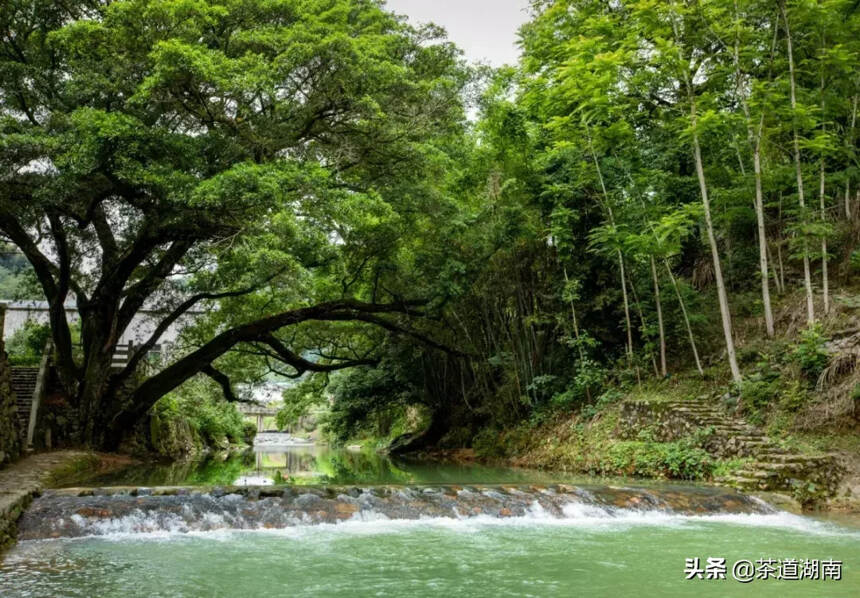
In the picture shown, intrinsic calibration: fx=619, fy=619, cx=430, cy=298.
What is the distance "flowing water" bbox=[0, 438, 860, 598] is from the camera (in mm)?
4211

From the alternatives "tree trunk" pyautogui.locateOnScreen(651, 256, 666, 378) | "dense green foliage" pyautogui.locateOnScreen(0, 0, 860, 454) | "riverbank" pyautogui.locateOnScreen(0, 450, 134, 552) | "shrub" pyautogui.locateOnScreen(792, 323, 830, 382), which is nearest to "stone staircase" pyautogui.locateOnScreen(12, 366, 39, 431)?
"dense green foliage" pyautogui.locateOnScreen(0, 0, 860, 454)

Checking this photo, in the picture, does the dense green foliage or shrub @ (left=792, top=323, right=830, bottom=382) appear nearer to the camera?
shrub @ (left=792, top=323, right=830, bottom=382)

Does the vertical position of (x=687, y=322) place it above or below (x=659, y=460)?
above

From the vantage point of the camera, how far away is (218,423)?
2516 centimetres

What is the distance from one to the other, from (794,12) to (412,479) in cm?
993

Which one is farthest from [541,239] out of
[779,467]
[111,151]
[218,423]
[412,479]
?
[218,423]

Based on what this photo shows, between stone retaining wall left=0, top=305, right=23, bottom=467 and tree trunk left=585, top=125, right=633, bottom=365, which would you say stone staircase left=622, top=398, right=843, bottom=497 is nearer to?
tree trunk left=585, top=125, right=633, bottom=365

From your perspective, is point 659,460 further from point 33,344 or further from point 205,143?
point 33,344

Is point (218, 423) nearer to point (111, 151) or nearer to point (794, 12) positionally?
point (111, 151)

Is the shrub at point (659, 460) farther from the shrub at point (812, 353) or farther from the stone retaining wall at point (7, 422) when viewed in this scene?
the stone retaining wall at point (7, 422)

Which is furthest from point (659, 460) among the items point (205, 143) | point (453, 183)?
point (205, 143)

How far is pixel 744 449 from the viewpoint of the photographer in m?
8.94

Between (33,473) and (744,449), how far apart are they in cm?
985

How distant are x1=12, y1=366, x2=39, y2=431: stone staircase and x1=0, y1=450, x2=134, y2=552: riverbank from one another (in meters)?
2.49
